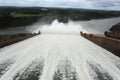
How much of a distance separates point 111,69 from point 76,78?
138 inches

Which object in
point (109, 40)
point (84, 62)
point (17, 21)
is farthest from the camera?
point (17, 21)

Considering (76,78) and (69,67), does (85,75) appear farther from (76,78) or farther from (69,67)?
(69,67)

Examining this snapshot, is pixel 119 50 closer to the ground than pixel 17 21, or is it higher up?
higher up

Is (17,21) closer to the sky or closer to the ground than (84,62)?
closer to the ground

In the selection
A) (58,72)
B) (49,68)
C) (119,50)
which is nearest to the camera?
(58,72)

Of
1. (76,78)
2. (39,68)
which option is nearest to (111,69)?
(76,78)

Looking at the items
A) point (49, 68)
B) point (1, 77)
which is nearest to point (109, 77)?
point (49, 68)

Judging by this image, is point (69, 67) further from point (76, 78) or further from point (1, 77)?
point (1, 77)

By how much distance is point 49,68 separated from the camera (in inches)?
585

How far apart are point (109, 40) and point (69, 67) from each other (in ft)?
39.3

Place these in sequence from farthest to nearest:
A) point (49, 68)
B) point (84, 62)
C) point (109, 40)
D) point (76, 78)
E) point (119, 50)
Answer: point (109, 40) < point (119, 50) < point (84, 62) < point (49, 68) < point (76, 78)

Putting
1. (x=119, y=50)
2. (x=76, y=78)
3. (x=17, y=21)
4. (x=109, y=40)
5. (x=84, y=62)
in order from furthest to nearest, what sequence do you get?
1. (x=17, y=21)
2. (x=109, y=40)
3. (x=119, y=50)
4. (x=84, y=62)
5. (x=76, y=78)

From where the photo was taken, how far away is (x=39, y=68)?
15.0 metres

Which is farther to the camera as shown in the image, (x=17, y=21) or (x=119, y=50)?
(x=17, y=21)
